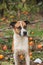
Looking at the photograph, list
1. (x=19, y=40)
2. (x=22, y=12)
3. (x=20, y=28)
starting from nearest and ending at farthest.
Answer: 1. (x=20, y=28)
2. (x=19, y=40)
3. (x=22, y=12)

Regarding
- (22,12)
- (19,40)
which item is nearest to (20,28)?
(19,40)

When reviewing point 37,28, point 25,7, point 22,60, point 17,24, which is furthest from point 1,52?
point 25,7

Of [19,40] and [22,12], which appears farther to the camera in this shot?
[22,12]

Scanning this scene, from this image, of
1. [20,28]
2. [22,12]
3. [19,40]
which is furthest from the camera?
[22,12]

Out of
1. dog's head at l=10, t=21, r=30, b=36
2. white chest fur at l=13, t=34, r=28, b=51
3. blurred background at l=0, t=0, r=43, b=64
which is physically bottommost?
white chest fur at l=13, t=34, r=28, b=51

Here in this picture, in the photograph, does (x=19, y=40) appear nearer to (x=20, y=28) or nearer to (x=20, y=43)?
(x=20, y=43)

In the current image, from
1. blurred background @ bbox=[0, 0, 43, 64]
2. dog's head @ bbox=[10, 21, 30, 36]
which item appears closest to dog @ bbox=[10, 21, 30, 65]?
dog's head @ bbox=[10, 21, 30, 36]

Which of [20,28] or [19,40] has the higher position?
[20,28]

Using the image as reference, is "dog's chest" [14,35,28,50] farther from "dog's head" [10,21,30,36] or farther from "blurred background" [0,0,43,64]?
"blurred background" [0,0,43,64]

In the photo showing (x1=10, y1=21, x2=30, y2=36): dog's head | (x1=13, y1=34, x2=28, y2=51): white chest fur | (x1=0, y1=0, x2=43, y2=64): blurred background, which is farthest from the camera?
(x1=0, y1=0, x2=43, y2=64): blurred background

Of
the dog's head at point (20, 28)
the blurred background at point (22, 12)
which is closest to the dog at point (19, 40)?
the dog's head at point (20, 28)

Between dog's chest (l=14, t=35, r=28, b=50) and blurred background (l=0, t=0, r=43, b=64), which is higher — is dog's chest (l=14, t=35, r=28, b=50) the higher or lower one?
the lower one

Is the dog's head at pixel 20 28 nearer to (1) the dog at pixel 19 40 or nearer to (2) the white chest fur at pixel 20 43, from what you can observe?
(1) the dog at pixel 19 40

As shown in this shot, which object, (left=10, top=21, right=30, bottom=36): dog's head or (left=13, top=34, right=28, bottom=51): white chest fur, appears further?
(left=13, top=34, right=28, bottom=51): white chest fur
